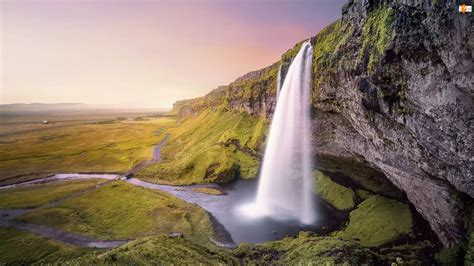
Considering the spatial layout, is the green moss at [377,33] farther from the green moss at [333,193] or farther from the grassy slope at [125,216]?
the grassy slope at [125,216]

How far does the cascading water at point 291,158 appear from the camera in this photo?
3900 cm

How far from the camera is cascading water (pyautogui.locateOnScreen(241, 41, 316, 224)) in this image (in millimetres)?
39000

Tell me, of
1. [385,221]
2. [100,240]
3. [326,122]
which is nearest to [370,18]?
[326,122]

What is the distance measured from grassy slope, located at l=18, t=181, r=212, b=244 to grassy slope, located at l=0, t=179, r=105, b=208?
5032mm

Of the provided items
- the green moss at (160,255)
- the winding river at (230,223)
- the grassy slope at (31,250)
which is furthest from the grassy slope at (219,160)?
the green moss at (160,255)

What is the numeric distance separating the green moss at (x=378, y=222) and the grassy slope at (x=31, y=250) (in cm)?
3146

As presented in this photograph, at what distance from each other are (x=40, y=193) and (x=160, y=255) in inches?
1898

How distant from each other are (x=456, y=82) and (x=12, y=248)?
48.0m

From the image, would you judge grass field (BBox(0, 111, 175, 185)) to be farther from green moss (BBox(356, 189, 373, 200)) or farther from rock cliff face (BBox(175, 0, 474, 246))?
rock cliff face (BBox(175, 0, 474, 246))

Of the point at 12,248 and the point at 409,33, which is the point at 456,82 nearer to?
the point at 409,33

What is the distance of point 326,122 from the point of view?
38.3 meters

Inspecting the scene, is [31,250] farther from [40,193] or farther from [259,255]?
[259,255]

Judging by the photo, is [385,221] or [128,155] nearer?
[385,221]

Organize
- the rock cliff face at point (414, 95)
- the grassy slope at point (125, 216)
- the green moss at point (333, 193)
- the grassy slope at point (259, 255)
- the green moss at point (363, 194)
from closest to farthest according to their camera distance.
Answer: the rock cliff face at point (414, 95), the grassy slope at point (259, 255), the grassy slope at point (125, 216), the green moss at point (363, 194), the green moss at point (333, 193)
